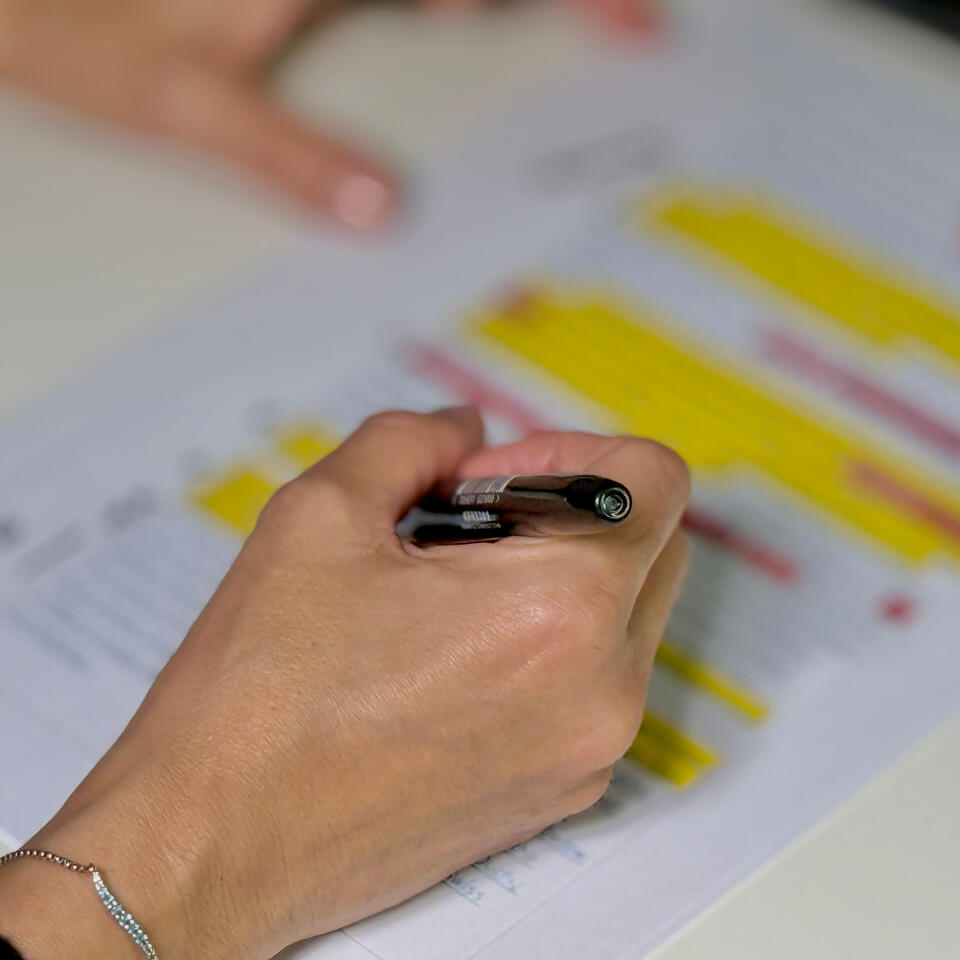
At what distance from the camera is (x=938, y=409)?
0.82 meters

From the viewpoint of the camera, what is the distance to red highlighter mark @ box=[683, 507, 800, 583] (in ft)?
2.35

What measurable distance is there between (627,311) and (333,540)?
14.9 inches

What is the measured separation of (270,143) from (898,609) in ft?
1.66

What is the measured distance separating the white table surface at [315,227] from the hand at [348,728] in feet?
0.34

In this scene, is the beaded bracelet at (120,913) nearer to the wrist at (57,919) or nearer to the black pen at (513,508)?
the wrist at (57,919)

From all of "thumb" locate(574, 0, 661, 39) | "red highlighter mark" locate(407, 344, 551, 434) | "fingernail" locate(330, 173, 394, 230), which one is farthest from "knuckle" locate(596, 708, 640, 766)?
"thumb" locate(574, 0, 661, 39)

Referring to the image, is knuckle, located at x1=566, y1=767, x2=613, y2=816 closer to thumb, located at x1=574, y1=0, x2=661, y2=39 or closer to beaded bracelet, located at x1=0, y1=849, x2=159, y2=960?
beaded bracelet, located at x1=0, y1=849, x2=159, y2=960

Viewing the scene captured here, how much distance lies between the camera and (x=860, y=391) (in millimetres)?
826

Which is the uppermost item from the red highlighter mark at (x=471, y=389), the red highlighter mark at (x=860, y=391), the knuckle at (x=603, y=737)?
the red highlighter mark at (x=860, y=391)

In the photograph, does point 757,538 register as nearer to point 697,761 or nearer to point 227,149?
point 697,761

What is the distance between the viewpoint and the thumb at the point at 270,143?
36.7 inches

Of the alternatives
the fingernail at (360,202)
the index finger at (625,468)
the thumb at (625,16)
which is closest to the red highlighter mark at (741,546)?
the index finger at (625,468)

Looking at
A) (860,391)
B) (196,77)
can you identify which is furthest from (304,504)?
(196,77)

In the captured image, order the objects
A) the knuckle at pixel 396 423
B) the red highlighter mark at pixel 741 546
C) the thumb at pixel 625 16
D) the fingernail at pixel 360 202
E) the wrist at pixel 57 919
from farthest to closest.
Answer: the thumb at pixel 625 16, the fingernail at pixel 360 202, the red highlighter mark at pixel 741 546, the knuckle at pixel 396 423, the wrist at pixel 57 919
